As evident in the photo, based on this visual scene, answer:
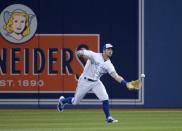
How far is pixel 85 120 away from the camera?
63.5 ft

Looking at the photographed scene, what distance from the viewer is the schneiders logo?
24.3 m

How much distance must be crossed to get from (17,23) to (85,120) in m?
6.05

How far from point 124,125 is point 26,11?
7.78m

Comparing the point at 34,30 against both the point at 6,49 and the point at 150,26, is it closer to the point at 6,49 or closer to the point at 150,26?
the point at 6,49

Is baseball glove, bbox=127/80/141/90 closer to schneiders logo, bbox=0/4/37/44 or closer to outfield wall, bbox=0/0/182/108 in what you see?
outfield wall, bbox=0/0/182/108

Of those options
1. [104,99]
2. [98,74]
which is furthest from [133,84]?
[98,74]

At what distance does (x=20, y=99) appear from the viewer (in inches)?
965

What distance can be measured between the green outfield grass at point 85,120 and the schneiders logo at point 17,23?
241cm

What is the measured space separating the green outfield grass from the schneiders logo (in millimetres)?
2412

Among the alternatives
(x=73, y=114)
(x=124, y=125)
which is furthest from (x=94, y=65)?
(x=73, y=114)

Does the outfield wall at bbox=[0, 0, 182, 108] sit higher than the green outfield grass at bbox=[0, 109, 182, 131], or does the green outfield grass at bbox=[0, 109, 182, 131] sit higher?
the outfield wall at bbox=[0, 0, 182, 108]

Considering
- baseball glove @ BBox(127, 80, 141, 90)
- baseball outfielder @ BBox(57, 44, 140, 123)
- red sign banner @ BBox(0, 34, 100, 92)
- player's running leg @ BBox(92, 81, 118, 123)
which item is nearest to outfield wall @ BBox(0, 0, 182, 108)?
red sign banner @ BBox(0, 34, 100, 92)

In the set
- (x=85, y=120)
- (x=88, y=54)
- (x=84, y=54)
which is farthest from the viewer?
(x=85, y=120)

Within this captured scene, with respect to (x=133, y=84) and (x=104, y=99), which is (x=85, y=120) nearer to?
(x=104, y=99)
